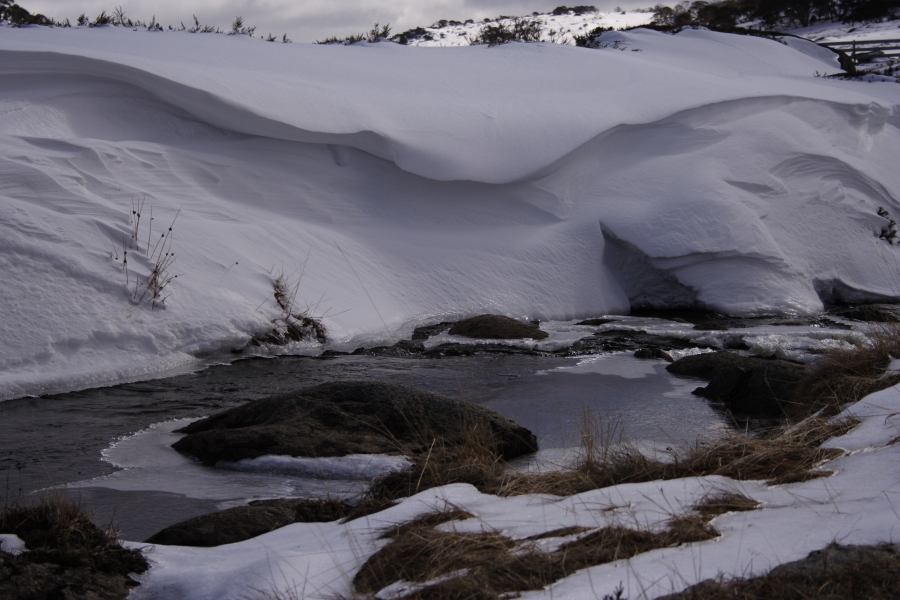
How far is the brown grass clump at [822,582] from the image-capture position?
312 cm

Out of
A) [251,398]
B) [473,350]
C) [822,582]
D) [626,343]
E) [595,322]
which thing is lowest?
[595,322]

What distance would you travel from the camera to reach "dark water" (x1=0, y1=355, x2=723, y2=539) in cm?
584

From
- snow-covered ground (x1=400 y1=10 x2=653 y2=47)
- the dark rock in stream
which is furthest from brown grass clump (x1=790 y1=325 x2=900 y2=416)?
snow-covered ground (x1=400 y1=10 x2=653 y2=47)

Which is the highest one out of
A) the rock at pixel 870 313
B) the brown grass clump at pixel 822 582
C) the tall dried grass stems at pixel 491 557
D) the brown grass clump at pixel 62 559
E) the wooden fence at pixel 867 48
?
the wooden fence at pixel 867 48

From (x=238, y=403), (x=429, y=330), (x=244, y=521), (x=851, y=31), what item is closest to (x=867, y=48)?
(x=851, y=31)

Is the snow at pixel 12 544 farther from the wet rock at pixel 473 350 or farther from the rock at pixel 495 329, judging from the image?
the rock at pixel 495 329

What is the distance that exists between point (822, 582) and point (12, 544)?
3019 mm

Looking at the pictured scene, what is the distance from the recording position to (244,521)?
485cm

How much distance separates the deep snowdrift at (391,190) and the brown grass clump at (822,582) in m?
6.50

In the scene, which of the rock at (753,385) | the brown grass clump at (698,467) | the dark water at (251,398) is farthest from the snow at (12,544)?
the rock at (753,385)

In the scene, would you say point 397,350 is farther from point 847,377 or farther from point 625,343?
point 847,377

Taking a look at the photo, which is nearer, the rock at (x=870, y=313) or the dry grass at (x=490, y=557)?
the dry grass at (x=490, y=557)

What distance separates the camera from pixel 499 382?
920 centimetres

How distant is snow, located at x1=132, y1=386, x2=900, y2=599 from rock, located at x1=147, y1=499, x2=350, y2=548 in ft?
0.73
